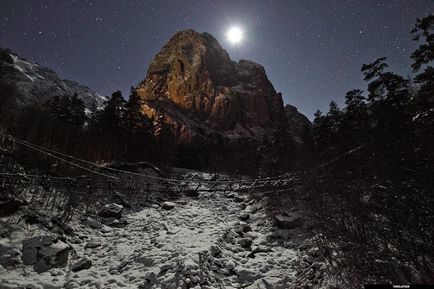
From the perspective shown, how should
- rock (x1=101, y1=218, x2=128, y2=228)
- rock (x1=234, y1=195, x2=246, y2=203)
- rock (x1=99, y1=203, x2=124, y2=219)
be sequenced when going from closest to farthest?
rock (x1=101, y1=218, x2=128, y2=228)
rock (x1=99, y1=203, x2=124, y2=219)
rock (x1=234, y1=195, x2=246, y2=203)

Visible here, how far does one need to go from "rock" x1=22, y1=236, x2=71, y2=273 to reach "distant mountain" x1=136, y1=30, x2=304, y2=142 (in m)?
66.7

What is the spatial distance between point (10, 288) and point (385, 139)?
15349 mm

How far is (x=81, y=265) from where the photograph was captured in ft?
33.4

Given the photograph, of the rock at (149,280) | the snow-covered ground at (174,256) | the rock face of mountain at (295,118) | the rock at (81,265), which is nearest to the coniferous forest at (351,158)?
the snow-covered ground at (174,256)

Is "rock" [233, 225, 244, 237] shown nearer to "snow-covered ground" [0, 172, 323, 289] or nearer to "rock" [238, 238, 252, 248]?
"snow-covered ground" [0, 172, 323, 289]

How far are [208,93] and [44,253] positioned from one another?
3587 inches

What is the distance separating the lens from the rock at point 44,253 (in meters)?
9.44

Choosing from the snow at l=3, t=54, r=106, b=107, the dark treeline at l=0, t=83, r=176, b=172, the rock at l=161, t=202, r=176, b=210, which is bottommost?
the rock at l=161, t=202, r=176, b=210

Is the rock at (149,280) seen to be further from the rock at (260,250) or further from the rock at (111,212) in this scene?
the rock at (111,212)

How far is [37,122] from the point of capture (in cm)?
2456

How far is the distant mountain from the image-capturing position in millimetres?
90688

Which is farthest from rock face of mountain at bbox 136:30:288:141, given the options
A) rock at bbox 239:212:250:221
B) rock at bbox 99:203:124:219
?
rock at bbox 99:203:124:219

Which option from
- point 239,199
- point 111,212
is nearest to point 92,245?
point 111,212

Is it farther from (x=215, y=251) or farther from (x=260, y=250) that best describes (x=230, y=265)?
(x=260, y=250)
